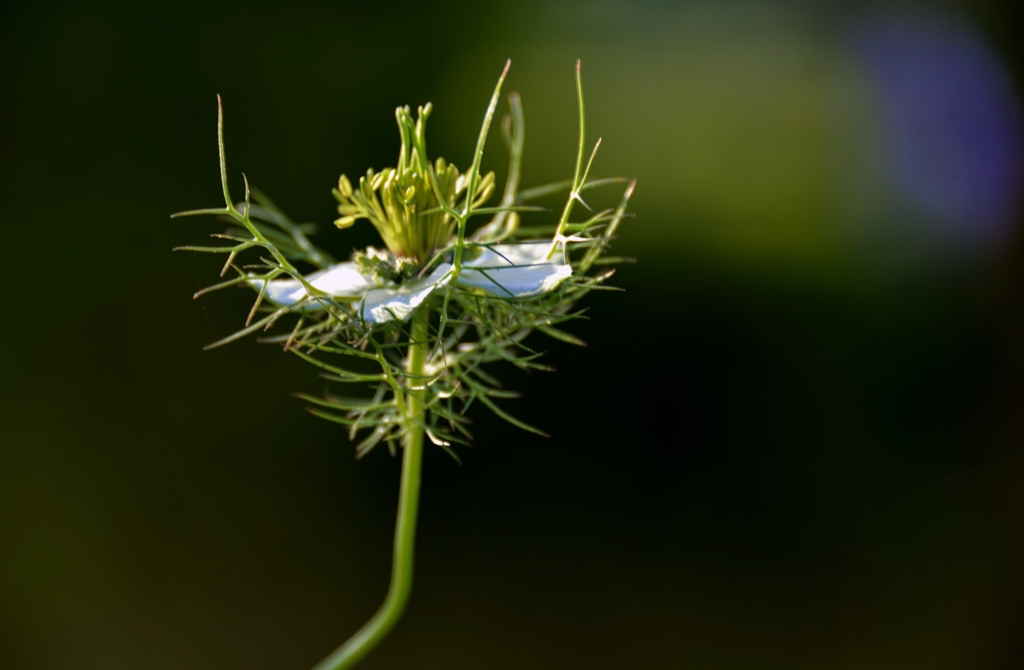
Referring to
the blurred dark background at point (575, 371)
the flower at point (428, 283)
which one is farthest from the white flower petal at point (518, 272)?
the blurred dark background at point (575, 371)

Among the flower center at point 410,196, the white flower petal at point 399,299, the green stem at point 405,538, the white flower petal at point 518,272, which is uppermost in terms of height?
the flower center at point 410,196

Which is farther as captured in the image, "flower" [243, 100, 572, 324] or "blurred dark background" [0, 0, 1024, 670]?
"blurred dark background" [0, 0, 1024, 670]

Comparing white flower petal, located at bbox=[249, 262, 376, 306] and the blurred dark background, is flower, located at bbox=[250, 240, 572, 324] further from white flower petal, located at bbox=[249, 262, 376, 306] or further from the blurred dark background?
the blurred dark background

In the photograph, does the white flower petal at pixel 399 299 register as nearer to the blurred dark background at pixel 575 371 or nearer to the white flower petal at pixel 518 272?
the white flower petal at pixel 518 272

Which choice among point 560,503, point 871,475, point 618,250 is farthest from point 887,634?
point 618,250

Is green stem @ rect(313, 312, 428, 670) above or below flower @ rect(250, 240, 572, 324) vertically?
below

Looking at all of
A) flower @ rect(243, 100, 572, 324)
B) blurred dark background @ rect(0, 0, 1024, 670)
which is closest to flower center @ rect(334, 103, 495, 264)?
flower @ rect(243, 100, 572, 324)
